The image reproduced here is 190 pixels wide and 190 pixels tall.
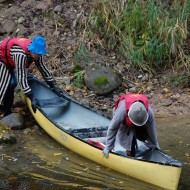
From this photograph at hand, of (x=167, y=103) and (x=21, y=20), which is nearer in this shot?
(x=167, y=103)

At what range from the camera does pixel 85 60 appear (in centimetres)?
1130

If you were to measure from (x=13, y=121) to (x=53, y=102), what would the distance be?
0.78 metres

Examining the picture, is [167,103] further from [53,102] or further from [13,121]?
[13,121]

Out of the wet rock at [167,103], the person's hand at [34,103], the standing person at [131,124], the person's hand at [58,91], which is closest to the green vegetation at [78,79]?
the person's hand at [58,91]

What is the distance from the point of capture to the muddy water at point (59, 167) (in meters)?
6.86

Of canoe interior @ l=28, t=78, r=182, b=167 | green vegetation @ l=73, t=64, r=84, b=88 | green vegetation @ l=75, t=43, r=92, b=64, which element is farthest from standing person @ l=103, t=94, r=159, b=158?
green vegetation @ l=75, t=43, r=92, b=64

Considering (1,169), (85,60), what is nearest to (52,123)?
(1,169)

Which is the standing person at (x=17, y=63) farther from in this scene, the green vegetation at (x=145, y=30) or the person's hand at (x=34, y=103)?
the green vegetation at (x=145, y=30)

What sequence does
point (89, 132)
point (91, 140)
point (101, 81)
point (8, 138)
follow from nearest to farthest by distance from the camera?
point (91, 140) → point (89, 132) → point (8, 138) → point (101, 81)

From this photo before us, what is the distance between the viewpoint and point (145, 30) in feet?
36.5

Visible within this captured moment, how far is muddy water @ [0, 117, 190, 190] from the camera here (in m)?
6.86

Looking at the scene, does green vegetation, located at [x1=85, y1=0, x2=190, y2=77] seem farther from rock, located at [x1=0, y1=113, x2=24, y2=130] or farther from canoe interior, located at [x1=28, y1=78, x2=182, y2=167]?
rock, located at [x1=0, y1=113, x2=24, y2=130]

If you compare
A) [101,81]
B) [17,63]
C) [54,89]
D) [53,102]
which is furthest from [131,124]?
[101,81]

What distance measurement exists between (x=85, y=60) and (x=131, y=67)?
0.99 metres
